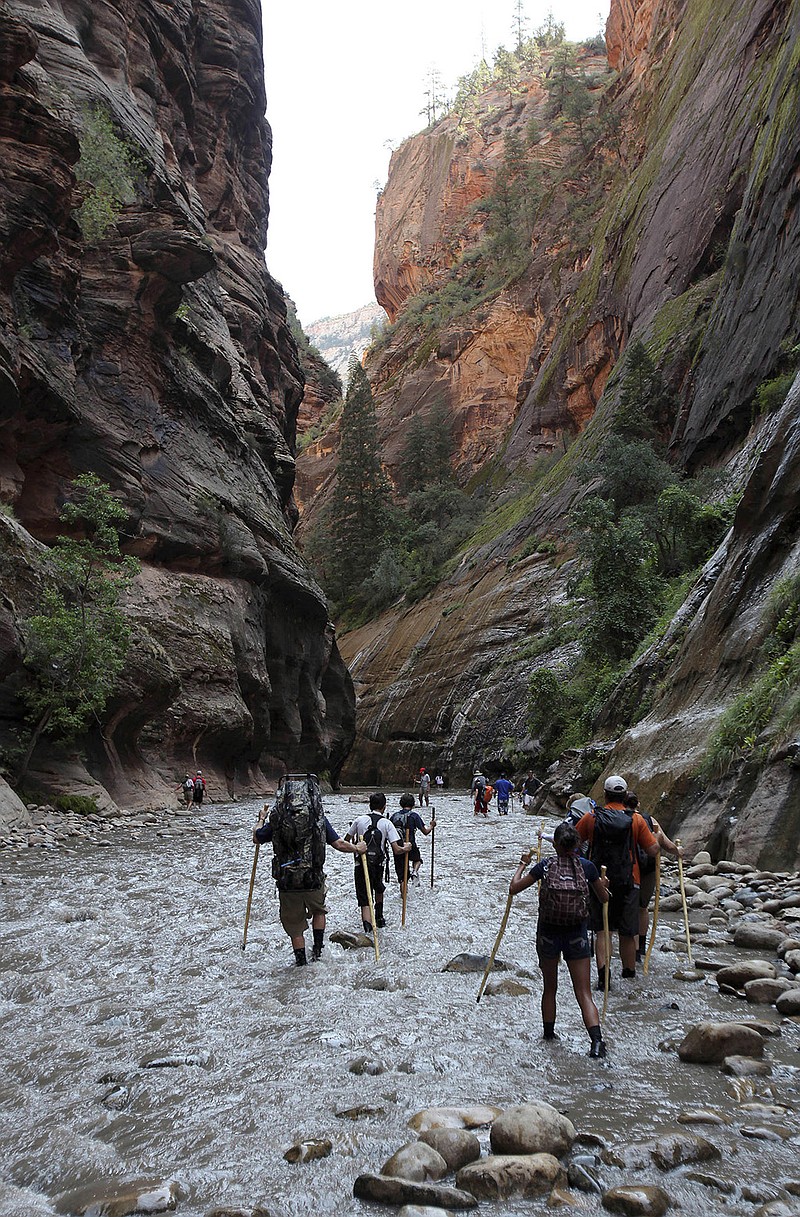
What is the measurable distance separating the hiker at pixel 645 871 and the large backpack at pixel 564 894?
199 centimetres

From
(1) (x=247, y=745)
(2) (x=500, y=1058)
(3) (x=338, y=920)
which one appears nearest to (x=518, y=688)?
(1) (x=247, y=745)

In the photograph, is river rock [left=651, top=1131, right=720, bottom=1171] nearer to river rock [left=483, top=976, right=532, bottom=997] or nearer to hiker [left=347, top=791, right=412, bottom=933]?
river rock [left=483, top=976, right=532, bottom=997]

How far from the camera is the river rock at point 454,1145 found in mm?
3904

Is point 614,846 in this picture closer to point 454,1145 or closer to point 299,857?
point 299,857

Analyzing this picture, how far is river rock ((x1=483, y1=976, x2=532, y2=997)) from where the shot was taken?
265 inches

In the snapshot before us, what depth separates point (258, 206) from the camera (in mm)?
→ 52344

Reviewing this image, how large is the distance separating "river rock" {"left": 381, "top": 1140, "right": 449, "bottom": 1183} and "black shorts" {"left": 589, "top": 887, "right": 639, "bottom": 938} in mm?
3364

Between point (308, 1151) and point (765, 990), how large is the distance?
3894mm

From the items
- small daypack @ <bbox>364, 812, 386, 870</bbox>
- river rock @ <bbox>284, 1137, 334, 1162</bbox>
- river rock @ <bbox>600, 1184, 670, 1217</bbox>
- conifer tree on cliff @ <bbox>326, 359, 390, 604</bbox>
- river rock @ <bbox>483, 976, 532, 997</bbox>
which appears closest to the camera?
river rock @ <bbox>600, 1184, 670, 1217</bbox>

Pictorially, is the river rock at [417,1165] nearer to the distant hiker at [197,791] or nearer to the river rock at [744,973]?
the river rock at [744,973]

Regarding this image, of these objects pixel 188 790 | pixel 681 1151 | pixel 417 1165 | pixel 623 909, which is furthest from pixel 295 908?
pixel 188 790

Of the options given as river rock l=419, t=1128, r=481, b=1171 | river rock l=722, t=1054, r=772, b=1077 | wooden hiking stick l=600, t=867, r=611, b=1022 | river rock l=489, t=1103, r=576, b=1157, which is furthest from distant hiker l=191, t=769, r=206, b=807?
river rock l=489, t=1103, r=576, b=1157

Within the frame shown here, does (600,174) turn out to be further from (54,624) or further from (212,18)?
(54,624)

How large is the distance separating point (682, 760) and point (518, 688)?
76.3 feet
